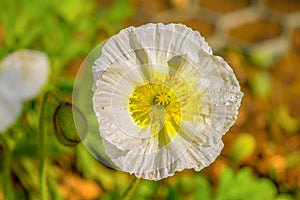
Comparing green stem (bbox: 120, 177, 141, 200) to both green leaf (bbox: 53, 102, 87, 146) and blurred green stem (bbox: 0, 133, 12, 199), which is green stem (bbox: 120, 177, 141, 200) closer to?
green leaf (bbox: 53, 102, 87, 146)

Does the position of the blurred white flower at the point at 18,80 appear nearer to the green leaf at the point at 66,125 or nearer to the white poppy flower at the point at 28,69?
the white poppy flower at the point at 28,69

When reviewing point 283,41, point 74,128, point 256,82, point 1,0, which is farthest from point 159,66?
point 283,41

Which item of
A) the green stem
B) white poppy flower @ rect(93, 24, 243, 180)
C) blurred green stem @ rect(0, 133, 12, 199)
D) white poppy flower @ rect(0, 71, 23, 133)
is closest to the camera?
white poppy flower @ rect(93, 24, 243, 180)

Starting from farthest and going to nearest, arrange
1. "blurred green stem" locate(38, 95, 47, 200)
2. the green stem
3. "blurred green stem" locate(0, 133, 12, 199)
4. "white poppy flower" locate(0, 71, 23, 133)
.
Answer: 1. "white poppy flower" locate(0, 71, 23, 133)
2. "blurred green stem" locate(0, 133, 12, 199)
3. "blurred green stem" locate(38, 95, 47, 200)
4. the green stem

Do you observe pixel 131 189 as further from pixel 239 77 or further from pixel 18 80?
pixel 239 77

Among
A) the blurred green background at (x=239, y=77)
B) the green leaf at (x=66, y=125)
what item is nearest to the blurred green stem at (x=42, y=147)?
the green leaf at (x=66, y=125)

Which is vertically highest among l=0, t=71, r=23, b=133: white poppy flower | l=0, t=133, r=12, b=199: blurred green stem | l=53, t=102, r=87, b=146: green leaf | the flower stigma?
the flower stigma

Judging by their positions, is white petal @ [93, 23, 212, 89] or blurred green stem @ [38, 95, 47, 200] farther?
blurred green stem @ [38, 95, 47, 200]

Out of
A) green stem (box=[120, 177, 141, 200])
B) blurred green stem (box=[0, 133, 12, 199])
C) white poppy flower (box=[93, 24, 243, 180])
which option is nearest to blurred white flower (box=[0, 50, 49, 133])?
blurred green stem (box=[0, 133, 12, 199])
